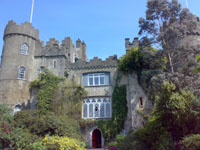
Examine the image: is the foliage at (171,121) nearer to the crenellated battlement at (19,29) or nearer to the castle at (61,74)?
the castle at (61,74)

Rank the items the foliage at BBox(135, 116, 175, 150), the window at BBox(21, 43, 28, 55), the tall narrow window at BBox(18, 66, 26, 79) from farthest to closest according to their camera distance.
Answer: the window at BBox(21, 43, 28, 55) → the tall narrow window at BBox(18, 66, 26, 79) → the foliage at BBox(135, 116, 175, 150)

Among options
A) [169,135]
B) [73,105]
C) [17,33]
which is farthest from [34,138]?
[17,33]

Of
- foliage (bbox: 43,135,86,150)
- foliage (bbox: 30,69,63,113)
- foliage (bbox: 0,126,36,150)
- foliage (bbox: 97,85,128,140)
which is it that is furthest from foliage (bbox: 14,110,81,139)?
foliage (bbox: 97,85,128,140)

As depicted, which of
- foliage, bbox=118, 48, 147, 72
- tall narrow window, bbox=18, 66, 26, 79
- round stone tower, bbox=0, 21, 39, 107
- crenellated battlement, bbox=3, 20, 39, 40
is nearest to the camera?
foliage, bbox=118, 48, 147, 72

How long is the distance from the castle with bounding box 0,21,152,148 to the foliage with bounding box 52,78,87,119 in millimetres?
811

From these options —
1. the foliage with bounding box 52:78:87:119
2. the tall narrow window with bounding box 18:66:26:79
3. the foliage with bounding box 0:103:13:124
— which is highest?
the tall narrow window with bounding box 18:66:26:79

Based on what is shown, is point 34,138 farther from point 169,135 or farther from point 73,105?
point 169,135

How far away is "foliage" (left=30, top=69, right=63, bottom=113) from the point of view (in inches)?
866

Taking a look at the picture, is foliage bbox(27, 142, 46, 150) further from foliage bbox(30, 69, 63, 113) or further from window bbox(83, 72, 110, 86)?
window bbox(83, 72, 110, 86)

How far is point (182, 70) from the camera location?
58.7 feet

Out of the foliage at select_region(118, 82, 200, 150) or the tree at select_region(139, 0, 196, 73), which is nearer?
the foliage at select_region(118, 82, 200, 150)

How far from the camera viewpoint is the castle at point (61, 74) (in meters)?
22.2

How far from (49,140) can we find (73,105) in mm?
8372

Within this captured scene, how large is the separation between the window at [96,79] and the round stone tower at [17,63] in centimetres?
698
